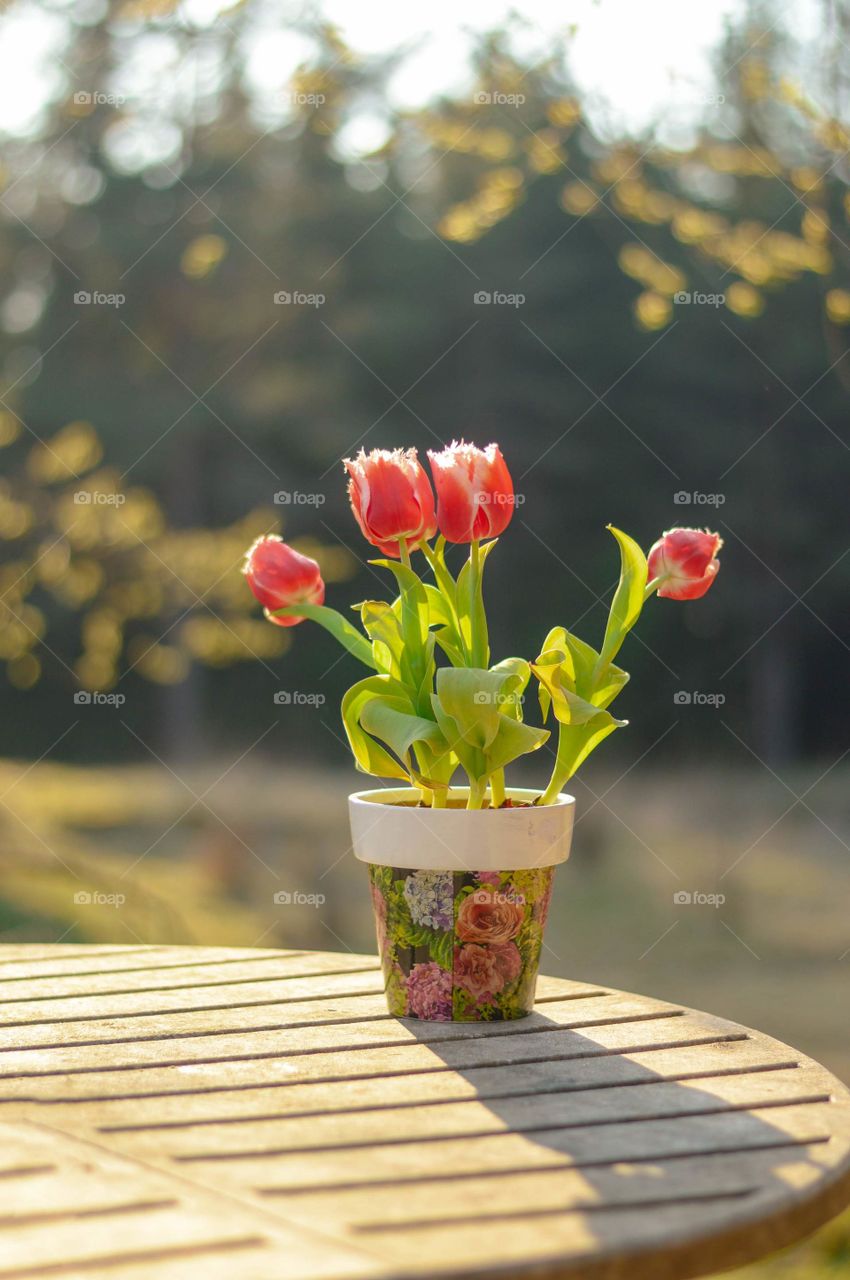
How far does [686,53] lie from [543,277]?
0.76m

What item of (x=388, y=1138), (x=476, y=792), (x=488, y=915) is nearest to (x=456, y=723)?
(x=476, y=792)

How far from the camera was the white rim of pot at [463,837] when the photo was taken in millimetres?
1286

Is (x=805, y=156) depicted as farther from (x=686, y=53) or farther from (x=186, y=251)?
(x=186, y=251)

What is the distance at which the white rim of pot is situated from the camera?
4.22 feet

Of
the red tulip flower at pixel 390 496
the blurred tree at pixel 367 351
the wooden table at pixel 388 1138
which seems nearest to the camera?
the wooden table at pixel 388 1138

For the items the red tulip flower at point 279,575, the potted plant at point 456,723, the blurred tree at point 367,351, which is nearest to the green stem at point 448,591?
the potted plant at point 456,723

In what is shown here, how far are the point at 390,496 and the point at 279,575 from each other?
0.14 m

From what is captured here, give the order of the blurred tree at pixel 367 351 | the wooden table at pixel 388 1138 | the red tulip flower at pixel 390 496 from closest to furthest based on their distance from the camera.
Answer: the wooden table at pixel 388 1138 → the red tulip flower at pixel 390 496 → the blurred tree at pixel 367 351

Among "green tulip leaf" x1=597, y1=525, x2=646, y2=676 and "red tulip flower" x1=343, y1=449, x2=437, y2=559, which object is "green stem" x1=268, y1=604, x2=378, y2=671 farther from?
"green tulip leaf" x1=597, y1=525, x2=646, y2=676

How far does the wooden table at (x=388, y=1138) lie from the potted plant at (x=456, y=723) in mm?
74

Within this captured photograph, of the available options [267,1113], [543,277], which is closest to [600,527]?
[543,277]

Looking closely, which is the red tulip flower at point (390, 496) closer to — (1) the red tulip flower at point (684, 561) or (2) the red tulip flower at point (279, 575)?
(2) the red tulip flower at point (279, 575)

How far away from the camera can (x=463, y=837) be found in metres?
1.29

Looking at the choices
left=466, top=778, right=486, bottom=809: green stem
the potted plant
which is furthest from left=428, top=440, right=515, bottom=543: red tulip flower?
left=466, top=778, right=486, bottom=809: green stem
